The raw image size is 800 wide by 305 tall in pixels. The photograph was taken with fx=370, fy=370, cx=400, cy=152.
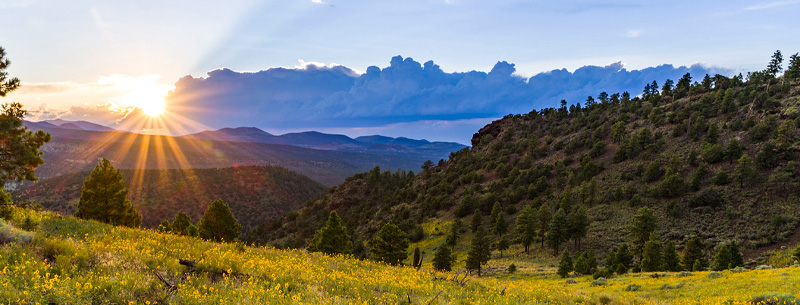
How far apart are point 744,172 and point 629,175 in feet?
61.9

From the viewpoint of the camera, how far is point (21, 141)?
17.6 meters

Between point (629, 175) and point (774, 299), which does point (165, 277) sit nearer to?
point (774, 299)

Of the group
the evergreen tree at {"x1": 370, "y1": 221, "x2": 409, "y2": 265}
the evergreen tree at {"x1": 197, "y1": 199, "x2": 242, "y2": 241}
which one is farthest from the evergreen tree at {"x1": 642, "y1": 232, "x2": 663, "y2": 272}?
the evergreen tree at {"x1": 197, "y1": 199, "x2": 242, "y2": 241}

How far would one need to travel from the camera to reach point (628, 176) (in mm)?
79688

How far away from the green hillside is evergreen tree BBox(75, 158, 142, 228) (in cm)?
5039

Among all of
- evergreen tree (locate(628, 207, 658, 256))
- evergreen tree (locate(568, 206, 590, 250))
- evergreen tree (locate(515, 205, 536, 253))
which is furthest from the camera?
evergreen tree (locate(515, 205, 536, 253))

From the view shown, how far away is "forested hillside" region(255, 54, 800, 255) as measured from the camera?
200ft

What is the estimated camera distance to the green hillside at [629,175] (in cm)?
6066

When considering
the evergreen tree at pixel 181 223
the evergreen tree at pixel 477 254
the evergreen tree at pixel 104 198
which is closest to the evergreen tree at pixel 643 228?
the evergreen tree at pixel 477 254

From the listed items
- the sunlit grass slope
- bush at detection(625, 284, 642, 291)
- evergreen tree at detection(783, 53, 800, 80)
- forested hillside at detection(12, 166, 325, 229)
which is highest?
evergreen tree at detection(783, 53, 800, 80)

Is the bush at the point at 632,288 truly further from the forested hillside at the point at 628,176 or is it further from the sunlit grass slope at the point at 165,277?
the forested hillside at the point at 628,176

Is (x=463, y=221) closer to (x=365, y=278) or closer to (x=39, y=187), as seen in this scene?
(x=365, y=278)

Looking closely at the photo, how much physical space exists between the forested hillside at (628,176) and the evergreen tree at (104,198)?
1912 inches

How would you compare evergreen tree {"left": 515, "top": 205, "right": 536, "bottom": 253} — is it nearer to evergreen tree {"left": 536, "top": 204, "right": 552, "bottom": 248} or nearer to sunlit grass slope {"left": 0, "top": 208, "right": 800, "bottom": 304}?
evergreen tree {"left": 536, "top": 204, "right": 552, "bottom": 248}
